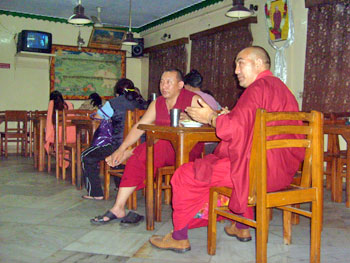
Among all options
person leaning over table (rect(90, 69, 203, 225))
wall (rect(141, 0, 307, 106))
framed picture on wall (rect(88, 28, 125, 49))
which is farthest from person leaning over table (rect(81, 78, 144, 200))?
framed picture on wall (rect(88, 28, 125, 49))

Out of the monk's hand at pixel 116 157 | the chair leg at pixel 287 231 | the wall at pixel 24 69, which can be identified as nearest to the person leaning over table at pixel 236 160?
the chair leg at pixel 287 231

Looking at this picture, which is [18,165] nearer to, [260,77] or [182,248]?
[182,248]

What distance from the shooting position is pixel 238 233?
2.53m

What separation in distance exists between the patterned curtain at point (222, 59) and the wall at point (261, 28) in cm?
21

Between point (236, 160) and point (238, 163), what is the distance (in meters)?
0.02

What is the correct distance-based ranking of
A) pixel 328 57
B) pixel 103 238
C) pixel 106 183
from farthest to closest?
pixel 328 57, pixel 106 183, pixel 103 238

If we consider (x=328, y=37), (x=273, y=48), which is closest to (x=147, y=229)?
(x=328, y=37)

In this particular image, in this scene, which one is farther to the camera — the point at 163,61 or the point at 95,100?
the point at 163,61

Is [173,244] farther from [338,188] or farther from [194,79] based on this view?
[194,79]

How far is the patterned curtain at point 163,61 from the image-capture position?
25.9 feet

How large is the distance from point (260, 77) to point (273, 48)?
12.8 feet

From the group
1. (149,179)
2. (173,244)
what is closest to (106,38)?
(149,179)

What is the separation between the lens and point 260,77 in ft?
6.93

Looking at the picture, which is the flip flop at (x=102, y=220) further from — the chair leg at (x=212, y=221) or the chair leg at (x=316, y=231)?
the chair leg at (x=316, y=231)
